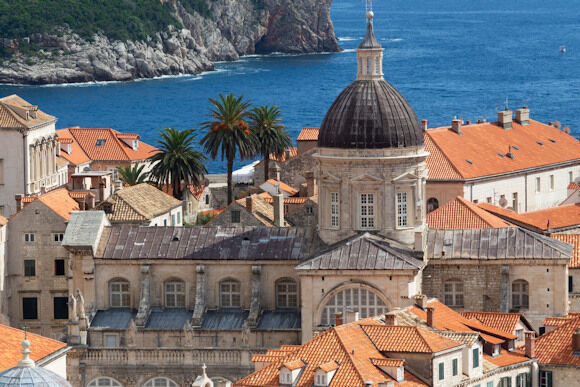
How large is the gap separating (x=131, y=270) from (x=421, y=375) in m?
26.9

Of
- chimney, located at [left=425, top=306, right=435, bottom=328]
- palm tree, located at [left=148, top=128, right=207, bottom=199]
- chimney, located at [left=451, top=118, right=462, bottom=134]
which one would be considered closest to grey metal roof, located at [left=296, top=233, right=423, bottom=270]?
chimney, located at [left=425, top=306, right=435, bottom=328]

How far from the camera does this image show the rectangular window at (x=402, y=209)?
102 meters

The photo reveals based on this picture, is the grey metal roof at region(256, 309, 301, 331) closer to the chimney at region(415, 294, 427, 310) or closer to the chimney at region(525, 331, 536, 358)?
the chimney at region(415, 294, 427, 310)

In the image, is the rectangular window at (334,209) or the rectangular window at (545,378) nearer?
the rectangular window at (545,378)

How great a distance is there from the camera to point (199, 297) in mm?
104188

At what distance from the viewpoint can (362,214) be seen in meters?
102

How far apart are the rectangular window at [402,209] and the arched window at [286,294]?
22.0 ft

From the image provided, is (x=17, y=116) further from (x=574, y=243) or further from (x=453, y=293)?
(x=453, y=293)

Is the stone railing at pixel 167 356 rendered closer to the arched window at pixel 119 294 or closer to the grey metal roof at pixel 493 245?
the arched window at pixel 119 294

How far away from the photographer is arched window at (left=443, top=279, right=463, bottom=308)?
341ft

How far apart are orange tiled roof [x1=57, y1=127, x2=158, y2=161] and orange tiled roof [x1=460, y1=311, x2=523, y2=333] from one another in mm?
89337

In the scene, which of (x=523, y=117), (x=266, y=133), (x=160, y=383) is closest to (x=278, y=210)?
(x=160, y=383)

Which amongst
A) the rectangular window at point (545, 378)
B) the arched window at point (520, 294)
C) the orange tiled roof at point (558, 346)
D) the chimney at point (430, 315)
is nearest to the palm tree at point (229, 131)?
the arched window at point (520, 294)

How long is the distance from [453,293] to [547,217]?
3199cm
